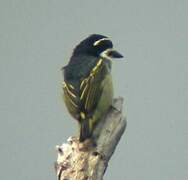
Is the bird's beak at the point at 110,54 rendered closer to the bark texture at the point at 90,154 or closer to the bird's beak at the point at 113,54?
the bird's beak at the point at 113,54

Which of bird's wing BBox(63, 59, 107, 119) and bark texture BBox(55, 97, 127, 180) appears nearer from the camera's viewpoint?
bark texture BBox(55, 97, 127, 180)

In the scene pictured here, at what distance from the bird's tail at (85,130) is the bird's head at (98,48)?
0.82m

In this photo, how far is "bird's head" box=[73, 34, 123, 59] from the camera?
6.79 m

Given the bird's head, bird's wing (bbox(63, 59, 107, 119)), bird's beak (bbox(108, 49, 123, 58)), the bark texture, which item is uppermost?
the bird's head

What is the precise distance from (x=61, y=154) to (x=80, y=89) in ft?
2.90

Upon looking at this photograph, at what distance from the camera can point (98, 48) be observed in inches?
267

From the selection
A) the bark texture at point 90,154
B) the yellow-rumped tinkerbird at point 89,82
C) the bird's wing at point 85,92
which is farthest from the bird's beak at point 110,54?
→ the bark texture at point 90,154

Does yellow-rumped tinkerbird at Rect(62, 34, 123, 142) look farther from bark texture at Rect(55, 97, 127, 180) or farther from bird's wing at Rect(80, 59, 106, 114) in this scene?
bark texture at Rect(55, 97, 127, 180)

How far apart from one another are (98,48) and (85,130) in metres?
0.96

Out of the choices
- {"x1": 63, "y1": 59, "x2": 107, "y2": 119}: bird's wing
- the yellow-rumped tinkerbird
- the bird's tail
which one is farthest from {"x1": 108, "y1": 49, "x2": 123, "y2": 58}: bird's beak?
the bird's tail

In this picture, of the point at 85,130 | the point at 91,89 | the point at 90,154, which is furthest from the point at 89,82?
the point at 90,154

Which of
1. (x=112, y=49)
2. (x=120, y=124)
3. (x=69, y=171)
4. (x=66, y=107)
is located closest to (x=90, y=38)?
(x=112, y=49)

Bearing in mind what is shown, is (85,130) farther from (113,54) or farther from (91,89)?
(113,54)

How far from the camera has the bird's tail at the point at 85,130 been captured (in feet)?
19.6
